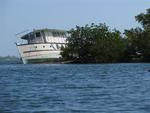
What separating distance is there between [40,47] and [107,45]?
2094 cm

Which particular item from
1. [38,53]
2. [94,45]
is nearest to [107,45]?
[94,45]

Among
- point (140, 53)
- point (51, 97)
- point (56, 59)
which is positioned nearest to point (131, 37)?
point (140, 53)

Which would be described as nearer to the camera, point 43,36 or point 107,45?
point 107,45

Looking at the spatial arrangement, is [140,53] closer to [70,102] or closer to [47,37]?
[47,37]

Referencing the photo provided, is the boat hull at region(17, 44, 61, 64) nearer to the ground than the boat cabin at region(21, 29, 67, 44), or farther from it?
nearer to the ground

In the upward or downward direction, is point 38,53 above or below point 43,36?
below

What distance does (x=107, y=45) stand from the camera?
5561 inches

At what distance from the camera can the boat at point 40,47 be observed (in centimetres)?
15212

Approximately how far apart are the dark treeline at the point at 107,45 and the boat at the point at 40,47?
6241 millimetres

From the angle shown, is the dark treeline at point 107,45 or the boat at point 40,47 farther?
the boat at point 40,47

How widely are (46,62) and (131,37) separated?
26.6m

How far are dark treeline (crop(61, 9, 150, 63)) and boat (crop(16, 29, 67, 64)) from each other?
6.24 m

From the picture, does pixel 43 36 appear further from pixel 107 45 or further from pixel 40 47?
pixel 107 45

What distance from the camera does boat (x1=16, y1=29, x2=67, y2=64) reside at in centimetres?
15212
